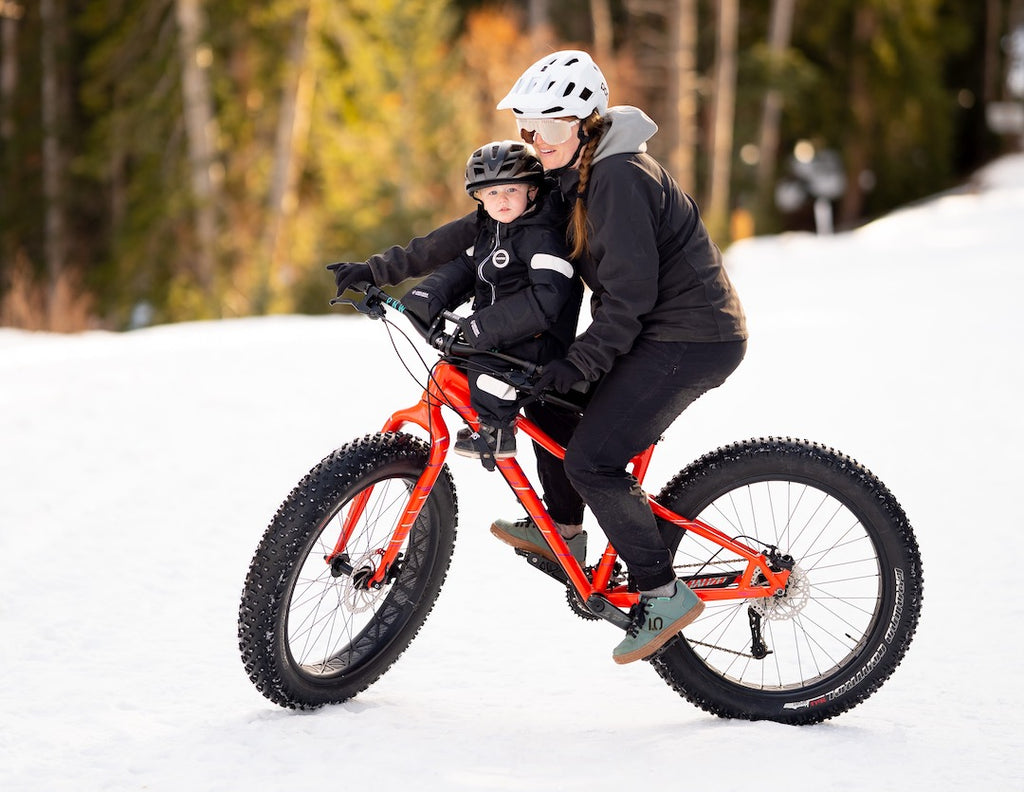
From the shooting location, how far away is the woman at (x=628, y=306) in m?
3.54

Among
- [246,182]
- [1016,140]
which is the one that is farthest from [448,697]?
[1016,140]

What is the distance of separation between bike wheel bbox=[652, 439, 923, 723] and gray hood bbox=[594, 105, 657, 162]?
3.56ft

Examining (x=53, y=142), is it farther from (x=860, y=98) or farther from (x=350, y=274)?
(x=350, y=274)

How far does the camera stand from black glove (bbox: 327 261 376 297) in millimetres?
3883

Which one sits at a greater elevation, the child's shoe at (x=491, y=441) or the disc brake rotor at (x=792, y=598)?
the child's shoe at (x=491, y=441)

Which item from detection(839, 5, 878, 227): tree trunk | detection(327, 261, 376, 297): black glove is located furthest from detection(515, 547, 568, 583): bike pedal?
detection(839, 5, 878, 227): tree trunk

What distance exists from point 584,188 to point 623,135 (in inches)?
7.9

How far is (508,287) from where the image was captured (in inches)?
147

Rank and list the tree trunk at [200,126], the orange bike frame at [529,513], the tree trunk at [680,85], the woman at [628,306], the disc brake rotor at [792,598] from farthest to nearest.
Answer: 1. the tree trunk at [680,85]
2. the tree trunk at [200,126]
3. the disc brake rotor at [792,598]
4. the orange bike frame at [529,513]
5. the woman at [628,306]

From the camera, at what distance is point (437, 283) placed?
3824 millimetres

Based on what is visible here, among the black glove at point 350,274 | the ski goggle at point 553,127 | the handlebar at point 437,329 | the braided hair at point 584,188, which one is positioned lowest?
the handlebar at point 437,329

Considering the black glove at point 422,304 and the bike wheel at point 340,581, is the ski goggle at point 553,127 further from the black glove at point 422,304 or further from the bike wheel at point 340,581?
the bike wheel at point 340,581

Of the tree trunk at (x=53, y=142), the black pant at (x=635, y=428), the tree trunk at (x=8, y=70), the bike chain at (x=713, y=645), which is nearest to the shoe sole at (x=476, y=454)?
the black pant at (x=635, y=428)

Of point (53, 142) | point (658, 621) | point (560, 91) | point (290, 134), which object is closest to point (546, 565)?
point (658, 621)
